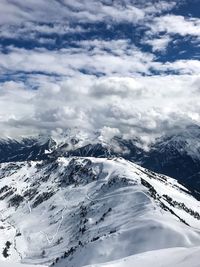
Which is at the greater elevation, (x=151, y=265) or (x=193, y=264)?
(x=193, y=264)

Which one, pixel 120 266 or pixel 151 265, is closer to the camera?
pixel 151 265

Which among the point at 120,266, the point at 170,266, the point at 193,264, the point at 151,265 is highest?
the point at 193,264

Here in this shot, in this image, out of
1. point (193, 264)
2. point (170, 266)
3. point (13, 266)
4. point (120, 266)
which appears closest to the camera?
point (13, 266)

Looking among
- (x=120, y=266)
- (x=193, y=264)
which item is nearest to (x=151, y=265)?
(x=120, y=266)

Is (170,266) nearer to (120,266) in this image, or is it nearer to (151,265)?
(151,265)

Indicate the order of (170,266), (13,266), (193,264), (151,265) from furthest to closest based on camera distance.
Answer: (151,265) → (170,266) → (193,264) → (13,266)

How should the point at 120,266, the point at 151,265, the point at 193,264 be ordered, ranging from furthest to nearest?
the point at 120,266 < the point at 151,265 < the point at 193,264

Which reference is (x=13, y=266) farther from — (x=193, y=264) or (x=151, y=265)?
(x=151, y=265)

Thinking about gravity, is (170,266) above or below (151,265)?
above

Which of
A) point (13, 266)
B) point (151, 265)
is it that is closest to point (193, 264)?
point (151, 265)
